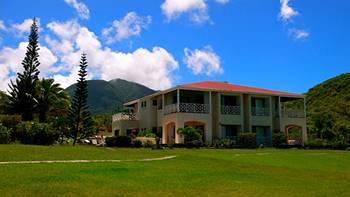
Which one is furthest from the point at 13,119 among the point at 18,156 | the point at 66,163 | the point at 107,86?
the point at 107,86

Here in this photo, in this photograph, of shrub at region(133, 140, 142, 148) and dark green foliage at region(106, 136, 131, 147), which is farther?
shrub at region(133, 140, 142, 148)

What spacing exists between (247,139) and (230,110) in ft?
12.3

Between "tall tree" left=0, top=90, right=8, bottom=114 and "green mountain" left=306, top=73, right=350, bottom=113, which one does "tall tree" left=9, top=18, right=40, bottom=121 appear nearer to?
"tall tree" left=0, top=90, right=8, bottom=114

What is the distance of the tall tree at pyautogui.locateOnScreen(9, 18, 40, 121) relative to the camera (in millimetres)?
37812

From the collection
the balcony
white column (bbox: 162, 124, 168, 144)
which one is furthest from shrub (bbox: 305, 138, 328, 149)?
white column (bbox: 162, 124, 168, 144)

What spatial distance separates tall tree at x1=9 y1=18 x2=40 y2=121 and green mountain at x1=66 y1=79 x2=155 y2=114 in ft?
324

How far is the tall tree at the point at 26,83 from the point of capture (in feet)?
124

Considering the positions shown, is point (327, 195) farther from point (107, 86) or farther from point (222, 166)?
point (107, 86)

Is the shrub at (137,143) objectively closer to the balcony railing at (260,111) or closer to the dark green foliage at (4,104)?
the balcony railing at (260,111)

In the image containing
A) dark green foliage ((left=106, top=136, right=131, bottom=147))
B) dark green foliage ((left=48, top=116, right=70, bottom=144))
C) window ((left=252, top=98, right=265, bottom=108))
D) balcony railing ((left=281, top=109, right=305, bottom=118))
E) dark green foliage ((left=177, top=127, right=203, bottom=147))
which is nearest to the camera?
dark green foliage ((left=48, top=116, right=70, bottom=144))

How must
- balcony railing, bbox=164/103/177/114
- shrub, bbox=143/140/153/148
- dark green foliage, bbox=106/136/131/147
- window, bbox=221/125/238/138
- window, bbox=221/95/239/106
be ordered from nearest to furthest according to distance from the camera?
dark green foliage, bbox=106/136/131/147 < shrub, bbox=143/140/153/148 < balcony railing, bbox=164/103/177/114 < window, bbox=221/125/238/138 < window, bbox=221/95/239/106

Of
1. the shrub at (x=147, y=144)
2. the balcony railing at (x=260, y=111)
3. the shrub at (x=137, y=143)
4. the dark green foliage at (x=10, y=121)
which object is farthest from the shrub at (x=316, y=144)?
the dark green foliage at (x=10, y=121)

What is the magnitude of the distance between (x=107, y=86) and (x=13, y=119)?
474 feet

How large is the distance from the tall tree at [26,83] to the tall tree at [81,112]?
20.4 feet
